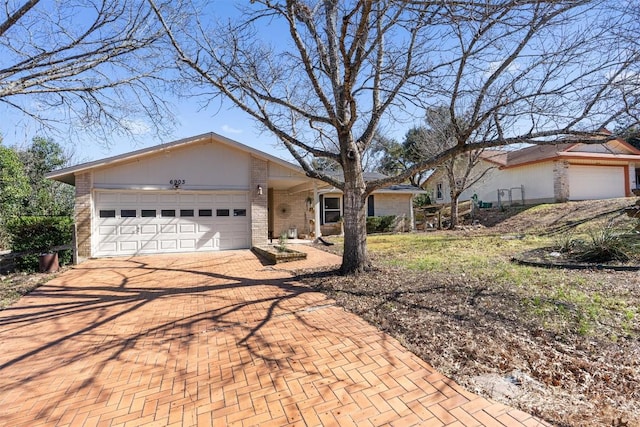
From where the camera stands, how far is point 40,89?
26.3 ft

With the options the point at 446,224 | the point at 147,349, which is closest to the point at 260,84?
the point at 147,349

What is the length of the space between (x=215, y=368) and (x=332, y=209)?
49.5 feet

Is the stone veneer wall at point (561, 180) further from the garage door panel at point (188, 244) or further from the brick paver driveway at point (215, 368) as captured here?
the garage door panel at point (188, 244)

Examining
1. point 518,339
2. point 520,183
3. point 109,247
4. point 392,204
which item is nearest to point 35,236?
point 109,247

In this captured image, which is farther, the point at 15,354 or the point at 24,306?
the point at 24,306

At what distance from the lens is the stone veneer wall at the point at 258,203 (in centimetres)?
1234

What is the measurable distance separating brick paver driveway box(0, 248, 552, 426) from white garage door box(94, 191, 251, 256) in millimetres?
5389

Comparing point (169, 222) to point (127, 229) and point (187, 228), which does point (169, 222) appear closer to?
point (187, 228)

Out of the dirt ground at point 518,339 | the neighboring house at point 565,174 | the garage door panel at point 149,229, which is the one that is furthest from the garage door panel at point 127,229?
the neighboring house at point 565,174

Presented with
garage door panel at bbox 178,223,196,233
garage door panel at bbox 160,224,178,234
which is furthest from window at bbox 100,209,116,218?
garage door panel at bbox 178,223,196,233

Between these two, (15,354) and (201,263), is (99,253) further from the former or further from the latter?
→ (15,354)

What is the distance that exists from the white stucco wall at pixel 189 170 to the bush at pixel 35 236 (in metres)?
1.98

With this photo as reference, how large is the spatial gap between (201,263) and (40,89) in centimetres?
608

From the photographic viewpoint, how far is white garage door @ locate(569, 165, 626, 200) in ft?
60.8
